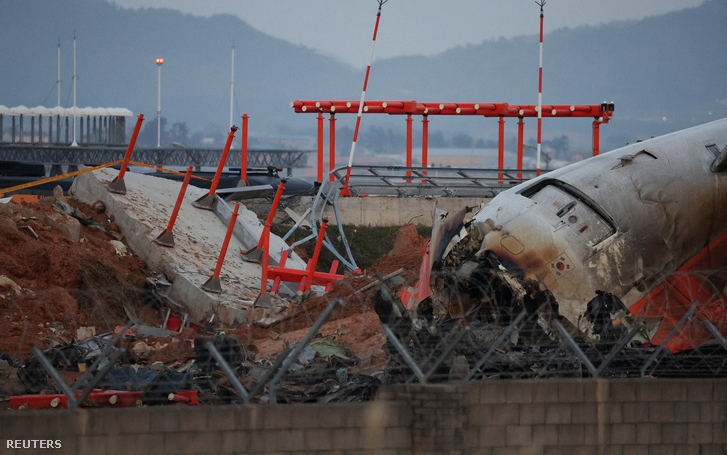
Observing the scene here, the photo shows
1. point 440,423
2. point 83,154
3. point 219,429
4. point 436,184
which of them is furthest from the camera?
point 83,154

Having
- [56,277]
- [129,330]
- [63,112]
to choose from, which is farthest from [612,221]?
[63,112]

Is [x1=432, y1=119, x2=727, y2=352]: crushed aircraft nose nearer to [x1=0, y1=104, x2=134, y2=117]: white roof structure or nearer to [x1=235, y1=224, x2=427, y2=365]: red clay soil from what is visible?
[x1=235, y1=224, x2=427, y2=365]: red clay soil

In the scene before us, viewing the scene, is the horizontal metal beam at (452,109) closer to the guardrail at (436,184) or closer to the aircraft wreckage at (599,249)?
the guardrail at (436,184)

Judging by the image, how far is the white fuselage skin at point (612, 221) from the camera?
34.6 feet

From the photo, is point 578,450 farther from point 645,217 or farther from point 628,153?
point 628,153

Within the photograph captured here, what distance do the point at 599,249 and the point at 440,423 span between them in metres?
4.22

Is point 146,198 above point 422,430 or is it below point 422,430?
above

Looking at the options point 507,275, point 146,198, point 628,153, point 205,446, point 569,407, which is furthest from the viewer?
point 146,198

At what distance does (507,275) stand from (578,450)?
310 cm

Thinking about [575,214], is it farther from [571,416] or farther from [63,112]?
[63,112]

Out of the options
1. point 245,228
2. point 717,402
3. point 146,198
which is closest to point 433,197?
point 245,228

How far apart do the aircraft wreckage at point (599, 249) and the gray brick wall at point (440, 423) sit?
2189 millimetres

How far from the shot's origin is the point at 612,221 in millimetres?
10875

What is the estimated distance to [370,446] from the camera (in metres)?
7.14
